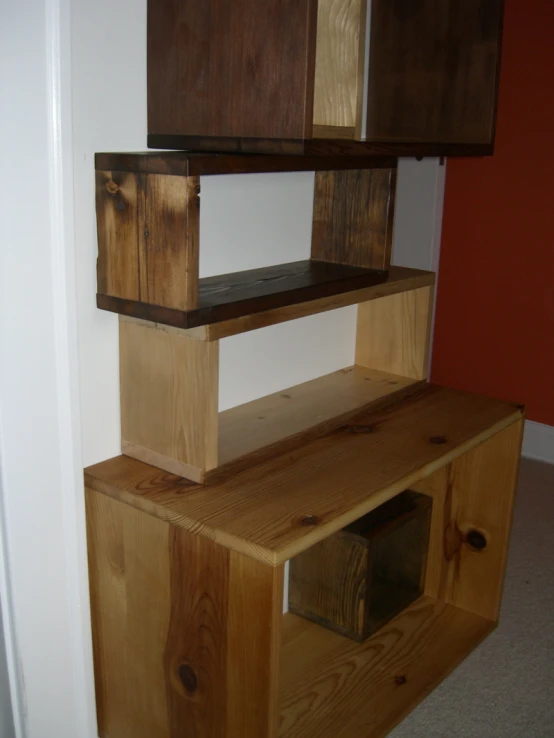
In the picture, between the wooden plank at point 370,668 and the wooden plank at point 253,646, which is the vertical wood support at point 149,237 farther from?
the wooden plank at point 370,668

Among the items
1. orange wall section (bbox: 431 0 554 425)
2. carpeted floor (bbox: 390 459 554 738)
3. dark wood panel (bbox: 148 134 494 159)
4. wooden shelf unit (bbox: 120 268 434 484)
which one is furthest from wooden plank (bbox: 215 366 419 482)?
orange wall section (bbox: 431 0 554 425)

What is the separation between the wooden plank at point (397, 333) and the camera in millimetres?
1832

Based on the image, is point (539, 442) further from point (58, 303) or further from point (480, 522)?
point (58, 303)

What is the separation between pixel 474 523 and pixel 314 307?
2.62 feet

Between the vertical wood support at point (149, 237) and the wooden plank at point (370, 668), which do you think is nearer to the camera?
the vertical wood support at point (149, 237)

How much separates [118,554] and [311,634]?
0.71 m

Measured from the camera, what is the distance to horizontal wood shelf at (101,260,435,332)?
126 centimetres

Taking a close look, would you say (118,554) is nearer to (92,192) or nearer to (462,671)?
(92,192)

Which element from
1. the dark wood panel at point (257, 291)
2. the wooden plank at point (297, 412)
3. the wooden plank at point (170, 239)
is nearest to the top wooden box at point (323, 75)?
the wooden plank at point (170, 239)

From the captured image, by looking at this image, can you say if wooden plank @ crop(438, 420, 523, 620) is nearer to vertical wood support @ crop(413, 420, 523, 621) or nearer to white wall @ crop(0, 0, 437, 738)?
vertical wood support @ crop(413, 420, 523, 621)

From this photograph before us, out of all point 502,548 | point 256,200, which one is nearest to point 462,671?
point 502,548

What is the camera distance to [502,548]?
190 cm

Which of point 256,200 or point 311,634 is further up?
point 256,200

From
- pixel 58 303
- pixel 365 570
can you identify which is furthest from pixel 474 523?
pixel 58 303
